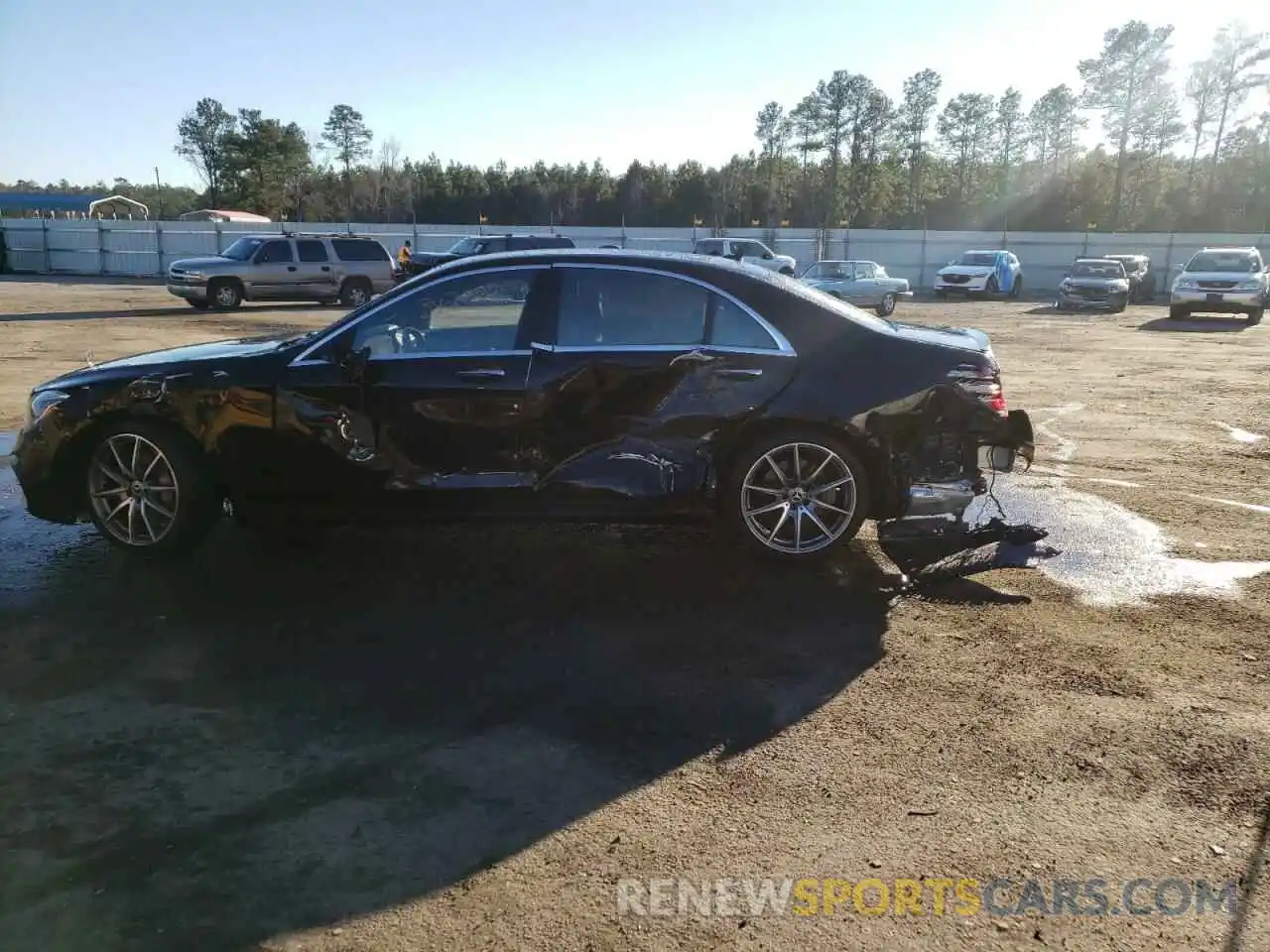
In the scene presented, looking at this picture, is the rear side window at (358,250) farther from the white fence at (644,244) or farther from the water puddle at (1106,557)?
the water puddle at (1106,557)

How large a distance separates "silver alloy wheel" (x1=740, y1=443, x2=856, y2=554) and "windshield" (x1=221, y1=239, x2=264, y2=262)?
73.5ft

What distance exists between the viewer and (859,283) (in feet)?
90.5

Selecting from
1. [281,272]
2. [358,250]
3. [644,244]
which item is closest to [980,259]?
[644,244]

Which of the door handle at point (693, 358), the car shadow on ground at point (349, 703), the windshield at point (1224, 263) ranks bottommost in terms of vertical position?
the car shadow on ground at point (349, 703)

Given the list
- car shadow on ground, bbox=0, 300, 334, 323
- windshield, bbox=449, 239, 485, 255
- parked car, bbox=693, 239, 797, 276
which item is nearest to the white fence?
parked car, bbox=693, 239, 797, 276

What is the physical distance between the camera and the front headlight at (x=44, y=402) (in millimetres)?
5488

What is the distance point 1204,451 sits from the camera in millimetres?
8938

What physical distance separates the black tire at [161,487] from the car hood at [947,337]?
3.99 m

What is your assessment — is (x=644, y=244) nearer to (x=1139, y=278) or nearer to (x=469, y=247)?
(x=469, y=247)

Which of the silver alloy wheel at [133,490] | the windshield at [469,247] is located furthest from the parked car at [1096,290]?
the silver alloy wheel at [133,490]

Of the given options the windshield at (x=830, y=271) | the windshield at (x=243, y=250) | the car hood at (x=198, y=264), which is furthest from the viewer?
the windshield at (x=830, y=271)

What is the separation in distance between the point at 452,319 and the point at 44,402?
2355 millimetres

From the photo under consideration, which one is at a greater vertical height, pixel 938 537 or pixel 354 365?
pixel 354 365

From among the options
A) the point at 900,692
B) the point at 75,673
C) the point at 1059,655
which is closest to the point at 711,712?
the point at 900,692
